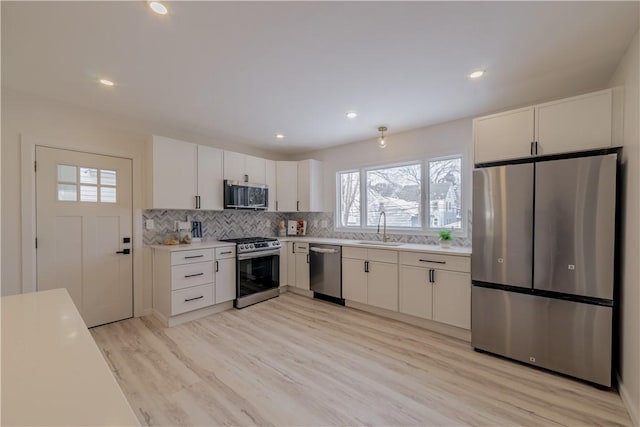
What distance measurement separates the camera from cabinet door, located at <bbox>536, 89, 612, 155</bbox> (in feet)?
6.90

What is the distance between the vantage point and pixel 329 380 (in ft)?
7.07

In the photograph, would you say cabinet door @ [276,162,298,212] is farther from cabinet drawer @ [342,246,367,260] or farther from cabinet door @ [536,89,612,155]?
cabinet door @ [536,89,612,155]

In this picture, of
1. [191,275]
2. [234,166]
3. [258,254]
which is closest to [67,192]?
[191,275]

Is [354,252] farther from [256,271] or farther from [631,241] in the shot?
[631,241]

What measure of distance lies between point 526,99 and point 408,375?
9.76ft

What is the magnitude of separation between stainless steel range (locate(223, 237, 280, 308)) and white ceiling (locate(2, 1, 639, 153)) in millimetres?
1847

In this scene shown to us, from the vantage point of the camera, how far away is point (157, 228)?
11.8 ft

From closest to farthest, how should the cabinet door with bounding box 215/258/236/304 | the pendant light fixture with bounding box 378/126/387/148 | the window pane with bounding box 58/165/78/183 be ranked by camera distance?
the window pane with bounding box 58/165/78/183
the cabinet door with bounding box 215/258/236/304
the pendant light fixture with bounding box 378/126/387/148

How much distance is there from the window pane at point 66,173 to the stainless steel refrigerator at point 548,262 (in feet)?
14.0

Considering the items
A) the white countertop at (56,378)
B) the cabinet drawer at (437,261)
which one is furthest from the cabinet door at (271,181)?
the white countertop at (56,378)

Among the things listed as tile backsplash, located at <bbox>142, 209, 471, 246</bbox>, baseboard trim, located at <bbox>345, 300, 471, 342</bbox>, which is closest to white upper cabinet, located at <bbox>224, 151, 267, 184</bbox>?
tile backsplash, located at <bbox>142, 209, 471, 246</bbox>

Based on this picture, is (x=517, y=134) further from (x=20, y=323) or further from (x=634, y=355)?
(x=20, y=323)

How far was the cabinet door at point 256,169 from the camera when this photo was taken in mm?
4320

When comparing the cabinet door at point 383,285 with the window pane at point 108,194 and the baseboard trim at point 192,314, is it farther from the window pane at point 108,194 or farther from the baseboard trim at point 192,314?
the window pane at point 108,194
